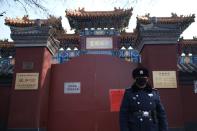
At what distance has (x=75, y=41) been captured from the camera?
68.8ft

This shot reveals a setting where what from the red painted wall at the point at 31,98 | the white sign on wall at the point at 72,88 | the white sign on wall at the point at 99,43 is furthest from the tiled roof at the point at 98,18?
the white sign on wall at the point at 72,88

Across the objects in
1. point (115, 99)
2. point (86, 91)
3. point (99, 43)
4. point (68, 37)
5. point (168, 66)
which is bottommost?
point (115, 99)

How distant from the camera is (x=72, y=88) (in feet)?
24.9

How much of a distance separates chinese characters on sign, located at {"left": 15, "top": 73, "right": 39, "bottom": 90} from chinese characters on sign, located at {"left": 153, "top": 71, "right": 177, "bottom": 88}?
282cm

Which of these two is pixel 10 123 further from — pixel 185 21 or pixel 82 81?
pixel 185 21

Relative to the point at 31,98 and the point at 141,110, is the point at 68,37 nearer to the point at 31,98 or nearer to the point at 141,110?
the point at 31,98

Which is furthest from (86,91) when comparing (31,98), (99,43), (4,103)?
(99,43)

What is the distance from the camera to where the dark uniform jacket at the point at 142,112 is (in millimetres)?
3805

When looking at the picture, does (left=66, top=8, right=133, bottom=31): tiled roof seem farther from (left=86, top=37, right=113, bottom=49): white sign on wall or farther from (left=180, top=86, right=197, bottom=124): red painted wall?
(left=180, top=86, right=197, bottom=124): red painted wall

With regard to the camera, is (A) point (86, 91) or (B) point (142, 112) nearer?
(B) point (142, 112)

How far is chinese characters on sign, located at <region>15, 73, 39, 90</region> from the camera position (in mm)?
7262

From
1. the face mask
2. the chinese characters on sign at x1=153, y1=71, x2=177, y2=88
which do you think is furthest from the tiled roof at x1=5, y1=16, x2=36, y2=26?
the face mask

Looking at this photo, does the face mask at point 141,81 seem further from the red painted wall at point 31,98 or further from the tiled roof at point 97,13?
the tiled roof at point 97,13

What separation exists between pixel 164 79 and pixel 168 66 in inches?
14.0
